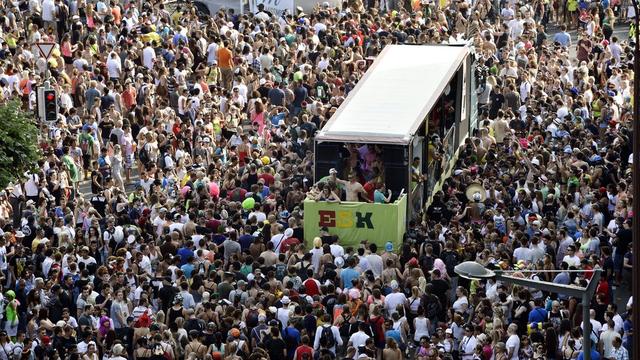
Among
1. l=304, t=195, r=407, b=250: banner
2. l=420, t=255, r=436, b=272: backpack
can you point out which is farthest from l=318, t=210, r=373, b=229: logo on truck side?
l=420, t=255, r=436, b=272: backpack

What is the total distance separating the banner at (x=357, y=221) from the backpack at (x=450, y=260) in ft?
6.62

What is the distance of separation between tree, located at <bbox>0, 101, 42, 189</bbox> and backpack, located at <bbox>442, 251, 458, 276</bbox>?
6881 millimetres

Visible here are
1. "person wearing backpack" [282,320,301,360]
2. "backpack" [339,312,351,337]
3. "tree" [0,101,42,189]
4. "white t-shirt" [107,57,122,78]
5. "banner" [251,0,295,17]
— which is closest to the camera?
"person wearing backpack" [282,320,301,360]

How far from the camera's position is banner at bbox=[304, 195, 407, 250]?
29.7 metres

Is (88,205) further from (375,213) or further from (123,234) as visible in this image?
(375,213)

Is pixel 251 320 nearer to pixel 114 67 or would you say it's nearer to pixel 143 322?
pixel 143 322

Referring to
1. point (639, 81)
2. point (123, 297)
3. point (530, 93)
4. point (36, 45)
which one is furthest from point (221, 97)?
point (639, 81)

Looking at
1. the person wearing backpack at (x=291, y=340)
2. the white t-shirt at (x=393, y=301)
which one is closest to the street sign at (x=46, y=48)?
the white t-shirt at (x=393, y=301)

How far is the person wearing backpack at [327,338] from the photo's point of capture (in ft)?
82.6

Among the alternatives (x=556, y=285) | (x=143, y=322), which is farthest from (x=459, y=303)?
(x=556, y=285)

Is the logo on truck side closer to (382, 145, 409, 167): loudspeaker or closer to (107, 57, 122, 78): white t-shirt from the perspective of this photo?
(382, 145, 409, 167): loudspeaker

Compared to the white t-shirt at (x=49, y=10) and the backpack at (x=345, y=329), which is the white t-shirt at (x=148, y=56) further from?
the backpack at (x=345, y=329)

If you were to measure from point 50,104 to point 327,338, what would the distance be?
975 cm

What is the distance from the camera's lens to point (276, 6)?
44.3 m
